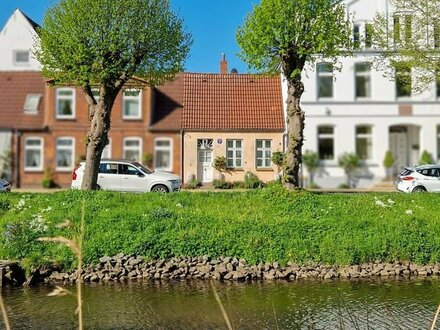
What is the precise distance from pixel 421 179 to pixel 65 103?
2094 centimetres

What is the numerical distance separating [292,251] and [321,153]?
58.0ft

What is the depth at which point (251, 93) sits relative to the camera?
35281 mm

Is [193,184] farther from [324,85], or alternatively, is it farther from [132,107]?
[324,85]

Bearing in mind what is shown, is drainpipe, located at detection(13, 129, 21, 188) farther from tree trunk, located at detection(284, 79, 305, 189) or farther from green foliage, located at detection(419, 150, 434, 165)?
green foliage, located at detection(419, 150, 434, 165)

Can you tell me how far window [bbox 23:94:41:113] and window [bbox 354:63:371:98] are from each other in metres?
19.6

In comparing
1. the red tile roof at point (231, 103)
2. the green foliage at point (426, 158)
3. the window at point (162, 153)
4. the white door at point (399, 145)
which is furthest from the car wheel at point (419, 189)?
the window at point (162, 153)

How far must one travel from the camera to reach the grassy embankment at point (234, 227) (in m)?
14.8

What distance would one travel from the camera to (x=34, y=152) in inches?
1283

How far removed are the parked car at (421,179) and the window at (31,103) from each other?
2199 centimetres

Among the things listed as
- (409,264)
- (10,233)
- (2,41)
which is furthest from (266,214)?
(2,41)

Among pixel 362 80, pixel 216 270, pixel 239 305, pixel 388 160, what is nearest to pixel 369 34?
pixel 362 80

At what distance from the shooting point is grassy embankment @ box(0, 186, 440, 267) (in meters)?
14.8

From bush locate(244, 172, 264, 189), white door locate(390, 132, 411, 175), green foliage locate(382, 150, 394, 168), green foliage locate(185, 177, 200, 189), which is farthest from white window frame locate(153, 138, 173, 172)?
white door locate(390, 132, 411, 175)

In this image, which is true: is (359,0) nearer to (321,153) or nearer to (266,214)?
(321,153)
